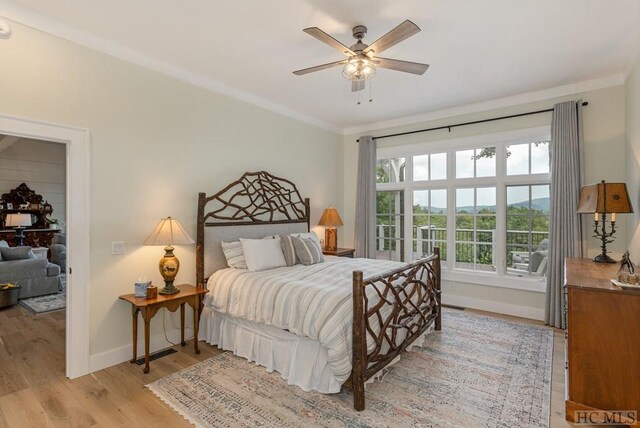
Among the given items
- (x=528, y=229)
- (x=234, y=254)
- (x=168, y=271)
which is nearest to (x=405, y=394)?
(x=234, y=254)

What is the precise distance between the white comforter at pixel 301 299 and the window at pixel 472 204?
169cm

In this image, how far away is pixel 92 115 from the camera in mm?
2861

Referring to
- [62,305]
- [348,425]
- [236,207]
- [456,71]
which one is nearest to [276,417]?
[348,425]

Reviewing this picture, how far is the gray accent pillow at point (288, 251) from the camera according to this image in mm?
3785

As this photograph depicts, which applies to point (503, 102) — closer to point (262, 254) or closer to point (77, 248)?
point (262, 254)

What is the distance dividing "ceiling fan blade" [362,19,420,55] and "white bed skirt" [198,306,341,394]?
7.65 feet

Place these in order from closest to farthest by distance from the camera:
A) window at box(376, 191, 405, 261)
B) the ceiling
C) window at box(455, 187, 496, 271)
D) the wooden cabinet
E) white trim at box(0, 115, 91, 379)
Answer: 1. the ceiling
2. white trim at box(0, 115, 91, 379)
3. window at box(455, 187, 496, 271)
4. window at box(376, 191, 405, 261)
5. the wooden cabinet

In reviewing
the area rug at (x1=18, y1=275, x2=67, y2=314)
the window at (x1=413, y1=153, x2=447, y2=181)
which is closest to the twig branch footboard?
the window at (x1=413, y1=153, x2=447, y2=181)

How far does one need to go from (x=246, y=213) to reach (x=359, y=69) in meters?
2.30

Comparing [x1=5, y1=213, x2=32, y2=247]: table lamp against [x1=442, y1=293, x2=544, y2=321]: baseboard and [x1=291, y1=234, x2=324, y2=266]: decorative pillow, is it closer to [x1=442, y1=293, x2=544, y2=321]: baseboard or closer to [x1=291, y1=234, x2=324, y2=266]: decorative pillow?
[x1=291, y1=234, x2=324, y2=266]: decorative pillow

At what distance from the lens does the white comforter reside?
7.79 ft

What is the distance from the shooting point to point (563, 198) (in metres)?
3.86

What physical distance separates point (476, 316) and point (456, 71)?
3092 millimetres

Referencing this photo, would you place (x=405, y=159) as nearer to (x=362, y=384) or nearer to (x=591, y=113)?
(x=591, y=113)
